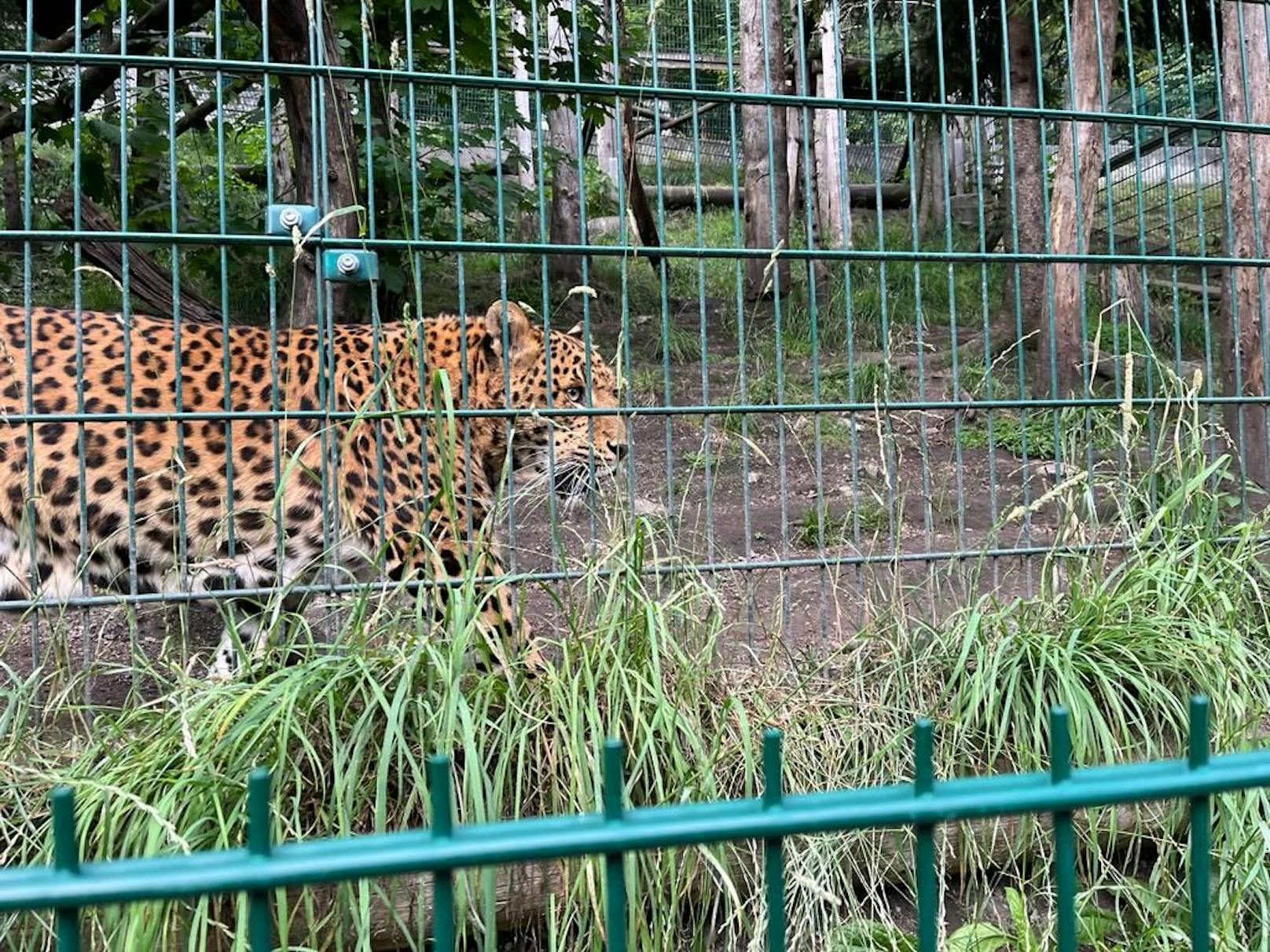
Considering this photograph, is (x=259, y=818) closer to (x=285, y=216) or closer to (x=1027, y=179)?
(x=285, y=216)

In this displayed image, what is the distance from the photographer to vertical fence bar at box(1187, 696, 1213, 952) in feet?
4.00

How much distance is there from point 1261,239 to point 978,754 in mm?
3864

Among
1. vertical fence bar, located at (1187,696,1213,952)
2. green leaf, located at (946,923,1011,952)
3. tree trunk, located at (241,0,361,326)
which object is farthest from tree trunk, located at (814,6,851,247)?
vertical fence bar, located at (1187,696,1213,952)

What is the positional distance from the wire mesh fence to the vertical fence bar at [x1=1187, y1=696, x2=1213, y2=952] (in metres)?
1.98

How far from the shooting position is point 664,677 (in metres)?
3.09

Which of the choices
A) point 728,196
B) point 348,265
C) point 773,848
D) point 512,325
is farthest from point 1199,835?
point 728,196

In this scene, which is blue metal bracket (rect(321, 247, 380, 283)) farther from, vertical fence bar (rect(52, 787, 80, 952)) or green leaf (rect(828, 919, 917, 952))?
vertical fence bar (rect(52, 787, 80, 952))

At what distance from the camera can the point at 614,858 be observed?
1148 mm

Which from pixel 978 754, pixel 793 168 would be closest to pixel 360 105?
pixel 978 754

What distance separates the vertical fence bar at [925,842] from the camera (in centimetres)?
116

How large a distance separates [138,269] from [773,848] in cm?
639

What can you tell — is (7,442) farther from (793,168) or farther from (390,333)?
(793,168)

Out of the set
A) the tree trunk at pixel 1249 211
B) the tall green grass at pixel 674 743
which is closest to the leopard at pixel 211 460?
the tall green grass at pixel 674 743

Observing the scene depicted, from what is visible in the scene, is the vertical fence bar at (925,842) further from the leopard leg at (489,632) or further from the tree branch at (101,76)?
the tree branch at (101,76)
